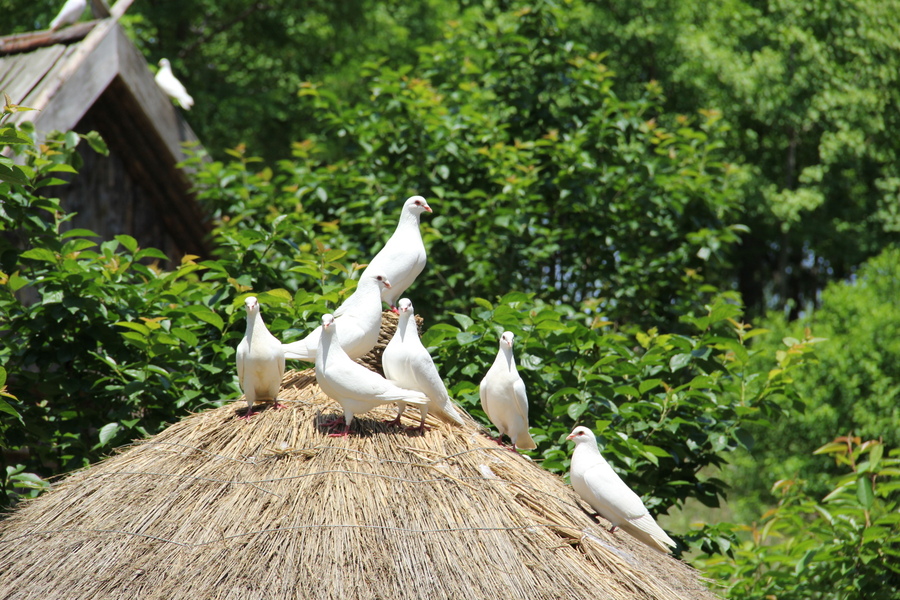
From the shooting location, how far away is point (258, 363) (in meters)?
4.27

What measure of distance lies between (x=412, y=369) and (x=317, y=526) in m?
1.00

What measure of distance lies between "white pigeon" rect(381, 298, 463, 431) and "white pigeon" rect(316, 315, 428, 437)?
10 cm

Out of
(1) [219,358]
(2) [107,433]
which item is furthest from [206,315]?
(2) [107,433]

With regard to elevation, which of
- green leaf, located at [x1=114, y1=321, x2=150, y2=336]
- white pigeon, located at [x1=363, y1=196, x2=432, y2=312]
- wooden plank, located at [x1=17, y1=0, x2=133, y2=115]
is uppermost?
wooden plank, located at [x1=17, y1=0, x2=133, y2=115]

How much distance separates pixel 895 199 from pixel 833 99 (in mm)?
3296

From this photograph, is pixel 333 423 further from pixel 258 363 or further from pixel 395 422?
pixel 258 363

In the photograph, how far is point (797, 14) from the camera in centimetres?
1938

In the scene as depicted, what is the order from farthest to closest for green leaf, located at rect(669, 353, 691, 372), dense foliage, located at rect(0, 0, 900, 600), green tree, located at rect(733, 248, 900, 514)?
green tree, located at rect(733, 248, 900, 514) → green leaf, located at rect(669, 353, 691, 372) → dense foliage, located at rect(0, 0, 900, 600)

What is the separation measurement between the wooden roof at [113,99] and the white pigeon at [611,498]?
5.16 metres

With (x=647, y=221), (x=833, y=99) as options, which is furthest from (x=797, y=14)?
(x=647, y=221)

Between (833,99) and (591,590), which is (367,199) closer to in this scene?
(591,590)

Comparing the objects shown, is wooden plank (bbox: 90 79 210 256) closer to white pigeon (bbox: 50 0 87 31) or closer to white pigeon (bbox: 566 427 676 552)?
white pigeon (bbox: 50 0 87 31)

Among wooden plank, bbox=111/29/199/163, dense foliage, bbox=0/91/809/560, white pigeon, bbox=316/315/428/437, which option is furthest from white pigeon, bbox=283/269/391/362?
wooden plank, bbox=111/29/199/163

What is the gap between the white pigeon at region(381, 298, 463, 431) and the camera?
4199 mm
